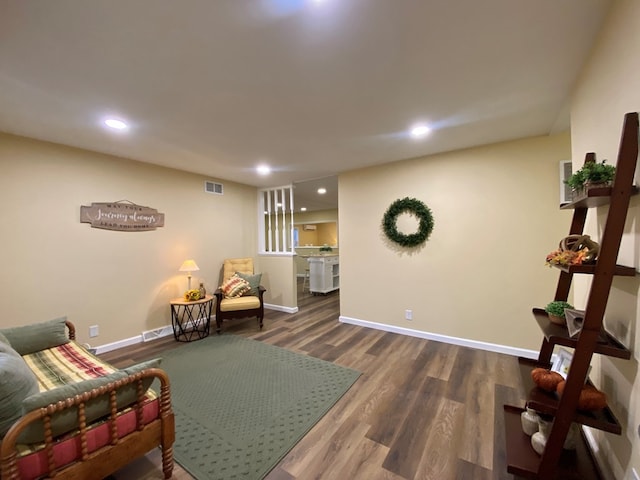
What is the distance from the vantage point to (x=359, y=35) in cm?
144

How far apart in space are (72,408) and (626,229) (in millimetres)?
2828

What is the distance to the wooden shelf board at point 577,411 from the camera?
3.67 ft

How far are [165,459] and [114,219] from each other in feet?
9.72

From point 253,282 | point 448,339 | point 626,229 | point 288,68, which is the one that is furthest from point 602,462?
point 253,282

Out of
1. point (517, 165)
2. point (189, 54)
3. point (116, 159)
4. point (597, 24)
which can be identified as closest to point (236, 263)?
point (116, 159)

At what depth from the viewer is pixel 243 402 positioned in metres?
2.20

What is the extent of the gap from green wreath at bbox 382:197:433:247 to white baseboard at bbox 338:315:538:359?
1249 mm

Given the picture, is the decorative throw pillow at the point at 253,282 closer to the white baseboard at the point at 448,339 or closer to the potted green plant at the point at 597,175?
the white baseboard at the point at 448,339

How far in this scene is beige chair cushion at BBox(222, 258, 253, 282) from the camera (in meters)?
4.55

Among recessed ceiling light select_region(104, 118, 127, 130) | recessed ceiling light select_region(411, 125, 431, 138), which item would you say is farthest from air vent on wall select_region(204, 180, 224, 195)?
recessed ceiling light select_region(411, 125, 431, 138)

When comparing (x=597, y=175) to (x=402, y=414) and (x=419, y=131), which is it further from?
(x=402, y=414)

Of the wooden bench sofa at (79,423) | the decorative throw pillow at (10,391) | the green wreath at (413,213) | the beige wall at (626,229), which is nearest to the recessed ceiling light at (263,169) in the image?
the green wreath at (413,213)

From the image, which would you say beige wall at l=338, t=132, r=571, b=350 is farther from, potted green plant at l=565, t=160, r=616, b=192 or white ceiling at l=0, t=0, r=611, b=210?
potted green plant at l=565, t=160, r=616, b=192

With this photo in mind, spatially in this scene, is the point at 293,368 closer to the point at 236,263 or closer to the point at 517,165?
the point at 236,263
